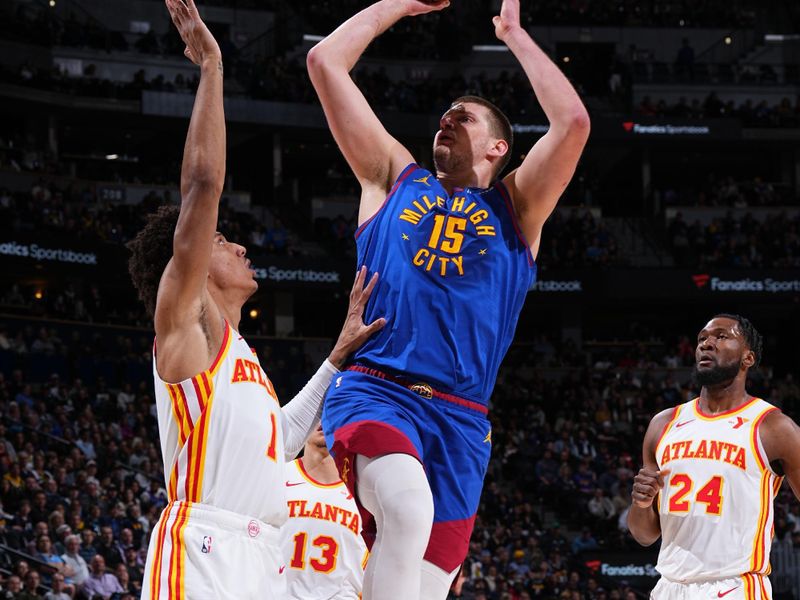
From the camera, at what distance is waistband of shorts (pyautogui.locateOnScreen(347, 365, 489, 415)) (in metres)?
4.48

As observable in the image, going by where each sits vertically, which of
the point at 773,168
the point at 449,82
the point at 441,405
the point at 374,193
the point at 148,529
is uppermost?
the point at 449,82

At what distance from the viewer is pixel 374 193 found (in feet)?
16.2

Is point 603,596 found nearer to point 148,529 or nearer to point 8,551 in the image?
point 148,529

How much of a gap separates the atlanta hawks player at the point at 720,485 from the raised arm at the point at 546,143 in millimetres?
2874

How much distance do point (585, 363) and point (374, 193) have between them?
28568 millimetres

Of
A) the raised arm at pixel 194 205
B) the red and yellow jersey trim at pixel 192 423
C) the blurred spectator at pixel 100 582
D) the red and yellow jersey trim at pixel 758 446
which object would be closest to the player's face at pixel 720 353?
the red and yellow jersey trim at pixel 758 446

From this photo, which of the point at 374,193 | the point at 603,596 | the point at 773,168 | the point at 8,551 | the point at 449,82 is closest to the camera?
the point at 374,193

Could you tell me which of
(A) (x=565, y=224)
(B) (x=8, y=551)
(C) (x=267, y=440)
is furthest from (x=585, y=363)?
(C) (x=267, y=440)

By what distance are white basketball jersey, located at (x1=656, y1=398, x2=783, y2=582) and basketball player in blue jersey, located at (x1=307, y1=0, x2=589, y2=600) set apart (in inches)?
126

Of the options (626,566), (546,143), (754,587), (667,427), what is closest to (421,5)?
(546,143)

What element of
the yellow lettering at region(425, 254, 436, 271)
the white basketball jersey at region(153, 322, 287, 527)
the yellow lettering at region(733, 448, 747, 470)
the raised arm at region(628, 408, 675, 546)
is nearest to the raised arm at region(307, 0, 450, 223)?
the yellow lettering at region(425, 254, 436, 271)

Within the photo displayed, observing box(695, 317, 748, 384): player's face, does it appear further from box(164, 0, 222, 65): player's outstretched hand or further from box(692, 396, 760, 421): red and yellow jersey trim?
box(164, 0, 222, 65): player's outstretched hand

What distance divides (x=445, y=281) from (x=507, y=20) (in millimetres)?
1184

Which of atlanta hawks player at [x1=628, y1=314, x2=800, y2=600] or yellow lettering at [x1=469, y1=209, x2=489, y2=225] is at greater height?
yellow lettering at [x1=469, y1=209, x2=489, y2=225]
